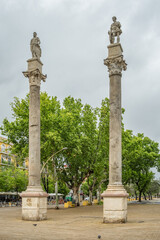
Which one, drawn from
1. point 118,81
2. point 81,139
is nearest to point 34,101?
point 118,81

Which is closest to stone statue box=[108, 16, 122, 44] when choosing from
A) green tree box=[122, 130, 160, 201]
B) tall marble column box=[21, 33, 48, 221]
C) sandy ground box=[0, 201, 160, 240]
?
tall marble column box=[21, 33, 48, 221]

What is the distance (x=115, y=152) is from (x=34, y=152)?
4908 millimetres

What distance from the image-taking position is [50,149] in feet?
100

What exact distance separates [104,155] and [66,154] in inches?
269

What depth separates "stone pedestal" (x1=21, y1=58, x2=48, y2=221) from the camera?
17.0 m

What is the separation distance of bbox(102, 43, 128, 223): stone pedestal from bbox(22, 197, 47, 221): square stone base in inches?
152

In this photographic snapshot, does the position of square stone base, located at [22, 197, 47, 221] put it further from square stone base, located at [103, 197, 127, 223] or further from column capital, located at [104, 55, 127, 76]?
column capital, located at [104, 55, 127, 76]

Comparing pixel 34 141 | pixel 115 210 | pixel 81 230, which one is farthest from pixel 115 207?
pixel 34 141

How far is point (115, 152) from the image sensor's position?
1596 cm

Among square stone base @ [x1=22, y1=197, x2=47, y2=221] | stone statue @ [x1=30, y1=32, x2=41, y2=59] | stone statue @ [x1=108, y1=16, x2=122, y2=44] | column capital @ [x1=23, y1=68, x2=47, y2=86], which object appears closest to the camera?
square stone base @ [x1=22, y1=197, x2=47, y2=221]

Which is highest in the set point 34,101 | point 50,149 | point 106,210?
point 34,101

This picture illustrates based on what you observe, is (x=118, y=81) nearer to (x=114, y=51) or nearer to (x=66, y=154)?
(x=114, y=51)

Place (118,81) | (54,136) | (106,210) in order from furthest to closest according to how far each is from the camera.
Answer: (54,136), (118,81), (106,210)

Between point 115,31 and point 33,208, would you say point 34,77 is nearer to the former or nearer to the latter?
point 115,31
